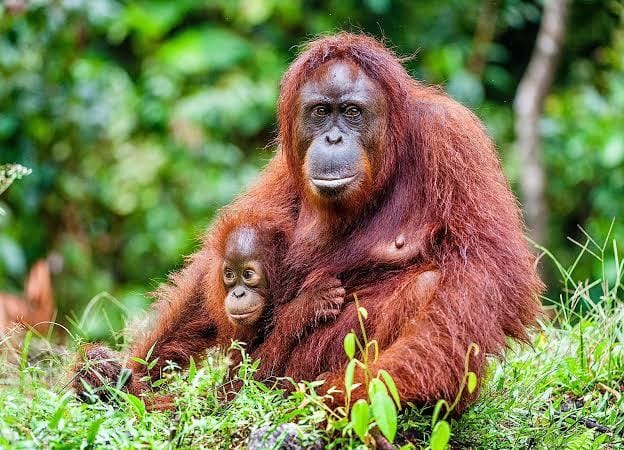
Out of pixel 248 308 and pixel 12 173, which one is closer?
pixel 248 308

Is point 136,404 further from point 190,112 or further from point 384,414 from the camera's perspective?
point 190,112

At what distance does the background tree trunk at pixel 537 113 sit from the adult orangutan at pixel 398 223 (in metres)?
4.26

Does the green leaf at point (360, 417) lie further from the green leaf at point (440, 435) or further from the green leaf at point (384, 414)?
the green leaf at point (440, 435)

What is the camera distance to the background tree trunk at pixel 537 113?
814cm

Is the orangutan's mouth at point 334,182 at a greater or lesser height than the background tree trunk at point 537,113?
greater

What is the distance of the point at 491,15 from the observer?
366 inches

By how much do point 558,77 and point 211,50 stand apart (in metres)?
3.60

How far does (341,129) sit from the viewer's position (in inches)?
150

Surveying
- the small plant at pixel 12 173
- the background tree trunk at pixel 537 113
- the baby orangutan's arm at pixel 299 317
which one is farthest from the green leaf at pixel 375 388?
the background tree trunk at pixel 537 113

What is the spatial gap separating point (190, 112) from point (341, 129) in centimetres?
477

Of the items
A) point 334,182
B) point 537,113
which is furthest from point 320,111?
point 537,113

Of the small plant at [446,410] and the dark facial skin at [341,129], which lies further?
the dark facial skin at [341,129]

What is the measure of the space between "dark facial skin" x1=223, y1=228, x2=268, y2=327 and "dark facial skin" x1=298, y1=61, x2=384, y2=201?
42 centimetres

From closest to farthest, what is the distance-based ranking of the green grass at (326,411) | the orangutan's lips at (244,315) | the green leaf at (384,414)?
1. the green leaf at (384,414)
2. the green grass at (326,411)
3. the orangutan's lips at (244,315)
